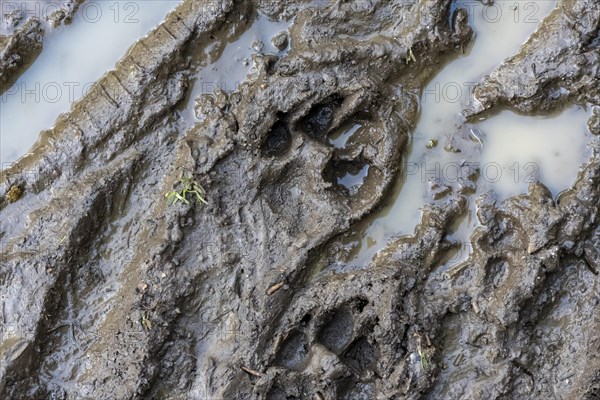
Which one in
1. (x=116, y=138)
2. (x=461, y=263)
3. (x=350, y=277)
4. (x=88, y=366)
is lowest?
(x=461, y=263)

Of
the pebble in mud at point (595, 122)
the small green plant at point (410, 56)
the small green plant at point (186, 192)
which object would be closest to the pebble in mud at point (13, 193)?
the small green plant at point (186, 192)

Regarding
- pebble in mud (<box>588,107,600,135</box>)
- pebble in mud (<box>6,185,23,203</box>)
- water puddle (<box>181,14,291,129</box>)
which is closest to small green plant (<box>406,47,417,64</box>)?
water puddle (<box>181,14,291,129</box>)

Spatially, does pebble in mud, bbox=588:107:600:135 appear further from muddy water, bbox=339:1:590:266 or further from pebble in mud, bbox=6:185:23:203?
pebble in mud, bbox=6:185:23:203

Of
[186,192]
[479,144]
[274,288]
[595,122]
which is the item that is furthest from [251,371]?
[595,122]

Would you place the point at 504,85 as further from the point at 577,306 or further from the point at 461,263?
the point at 577,306

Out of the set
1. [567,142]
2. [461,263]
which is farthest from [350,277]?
→ [567,142]

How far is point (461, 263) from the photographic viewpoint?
13.7 ft

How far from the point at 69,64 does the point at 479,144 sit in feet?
10.3

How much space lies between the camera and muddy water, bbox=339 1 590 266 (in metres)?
4.22

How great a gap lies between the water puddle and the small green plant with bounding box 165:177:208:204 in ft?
1.67

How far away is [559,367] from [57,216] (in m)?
3.68

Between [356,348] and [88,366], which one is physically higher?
[88,366]

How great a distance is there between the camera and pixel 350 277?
401cm

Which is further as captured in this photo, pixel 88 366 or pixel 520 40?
pixel 520 40
